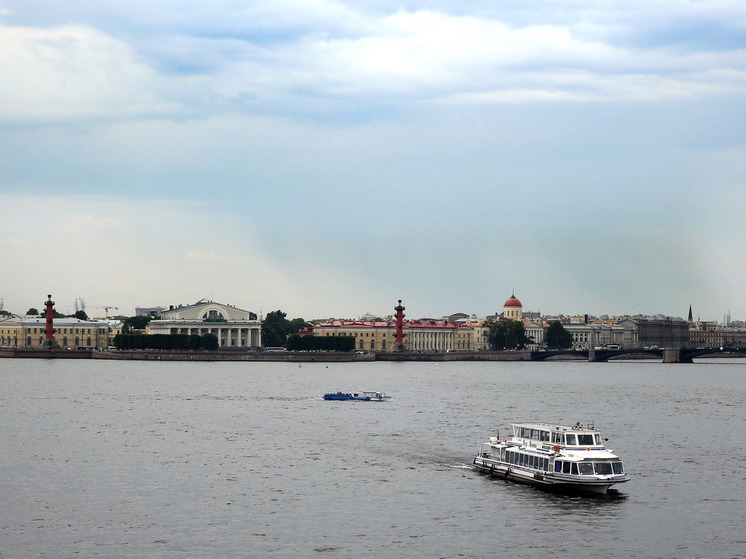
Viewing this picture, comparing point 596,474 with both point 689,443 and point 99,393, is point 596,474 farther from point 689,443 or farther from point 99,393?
point 99,393

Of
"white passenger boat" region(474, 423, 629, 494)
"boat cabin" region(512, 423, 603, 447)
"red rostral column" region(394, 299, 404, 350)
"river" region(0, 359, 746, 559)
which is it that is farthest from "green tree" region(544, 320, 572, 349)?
"boat cabin" region(512, 423, 603, 447)

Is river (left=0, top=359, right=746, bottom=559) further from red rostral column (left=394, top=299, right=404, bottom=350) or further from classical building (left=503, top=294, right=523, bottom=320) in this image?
classical building (left=503, top=294, right=523, bottom=320)

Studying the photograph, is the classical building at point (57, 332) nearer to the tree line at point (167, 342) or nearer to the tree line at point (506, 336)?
the tree line at point (167, 342)

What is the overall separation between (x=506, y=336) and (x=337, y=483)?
380ft

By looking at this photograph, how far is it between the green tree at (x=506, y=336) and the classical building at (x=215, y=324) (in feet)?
98.9

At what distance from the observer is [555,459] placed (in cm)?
2600

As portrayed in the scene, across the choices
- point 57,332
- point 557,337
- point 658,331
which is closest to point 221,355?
point 57,332

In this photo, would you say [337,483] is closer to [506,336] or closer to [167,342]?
[167,342]

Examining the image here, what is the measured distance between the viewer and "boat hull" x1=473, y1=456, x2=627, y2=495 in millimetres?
25281

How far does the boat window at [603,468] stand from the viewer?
83.6ft

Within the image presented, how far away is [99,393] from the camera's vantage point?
55.6m

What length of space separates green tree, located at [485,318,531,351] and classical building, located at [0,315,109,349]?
47.2m

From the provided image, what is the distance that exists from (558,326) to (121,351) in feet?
214

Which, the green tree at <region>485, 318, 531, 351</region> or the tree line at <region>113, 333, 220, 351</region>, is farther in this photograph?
the green tree at <region>485, 318, 531, 351</region>
